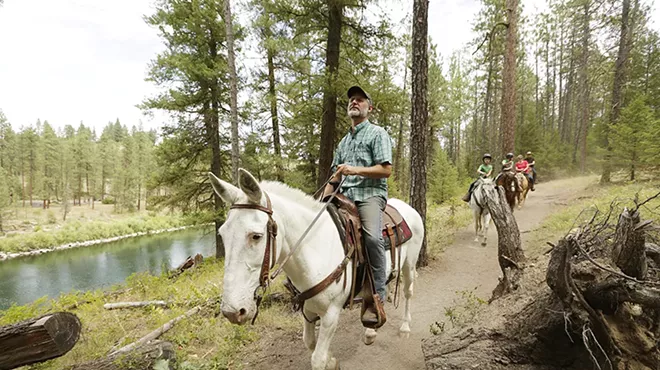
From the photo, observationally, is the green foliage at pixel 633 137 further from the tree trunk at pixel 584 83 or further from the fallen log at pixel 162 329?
the fallen log at pixel 162 329

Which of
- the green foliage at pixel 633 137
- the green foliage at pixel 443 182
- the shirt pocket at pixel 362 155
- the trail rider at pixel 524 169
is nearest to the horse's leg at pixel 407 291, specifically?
the shirt pocket at pixel 362 155

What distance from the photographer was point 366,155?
2.85 m

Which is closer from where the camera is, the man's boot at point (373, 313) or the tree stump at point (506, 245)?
the man's boot at point (373, 313)

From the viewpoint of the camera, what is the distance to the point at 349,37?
8.84 metres

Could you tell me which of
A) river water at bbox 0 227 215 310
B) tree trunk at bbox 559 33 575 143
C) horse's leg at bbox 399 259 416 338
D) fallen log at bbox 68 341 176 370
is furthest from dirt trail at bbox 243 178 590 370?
tree trunk at bbox 559 33 575 143

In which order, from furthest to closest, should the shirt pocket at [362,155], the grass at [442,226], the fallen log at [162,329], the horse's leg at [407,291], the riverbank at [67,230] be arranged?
the riverbank at [67,230] → the grass at [442,226] → the horse's leg at [407,291] → the fallen log at [162,329] → the shirt pocket at [362,155]

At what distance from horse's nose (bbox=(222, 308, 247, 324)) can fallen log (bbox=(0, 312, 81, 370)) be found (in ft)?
8.99

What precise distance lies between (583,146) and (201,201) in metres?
30.6

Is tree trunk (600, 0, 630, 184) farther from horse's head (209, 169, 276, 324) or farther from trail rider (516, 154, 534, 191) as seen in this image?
horse's head (209, 169, 276, 324)

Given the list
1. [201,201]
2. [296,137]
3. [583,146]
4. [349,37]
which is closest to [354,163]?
[349,37]

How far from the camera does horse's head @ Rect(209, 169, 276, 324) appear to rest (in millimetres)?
1637

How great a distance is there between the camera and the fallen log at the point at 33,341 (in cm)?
270

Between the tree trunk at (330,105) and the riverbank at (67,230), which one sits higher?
the tree trunk at (330,105)

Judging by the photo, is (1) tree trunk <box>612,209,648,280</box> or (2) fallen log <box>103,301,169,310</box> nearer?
(1) tree trunk <box>612,209,648,280</box>
